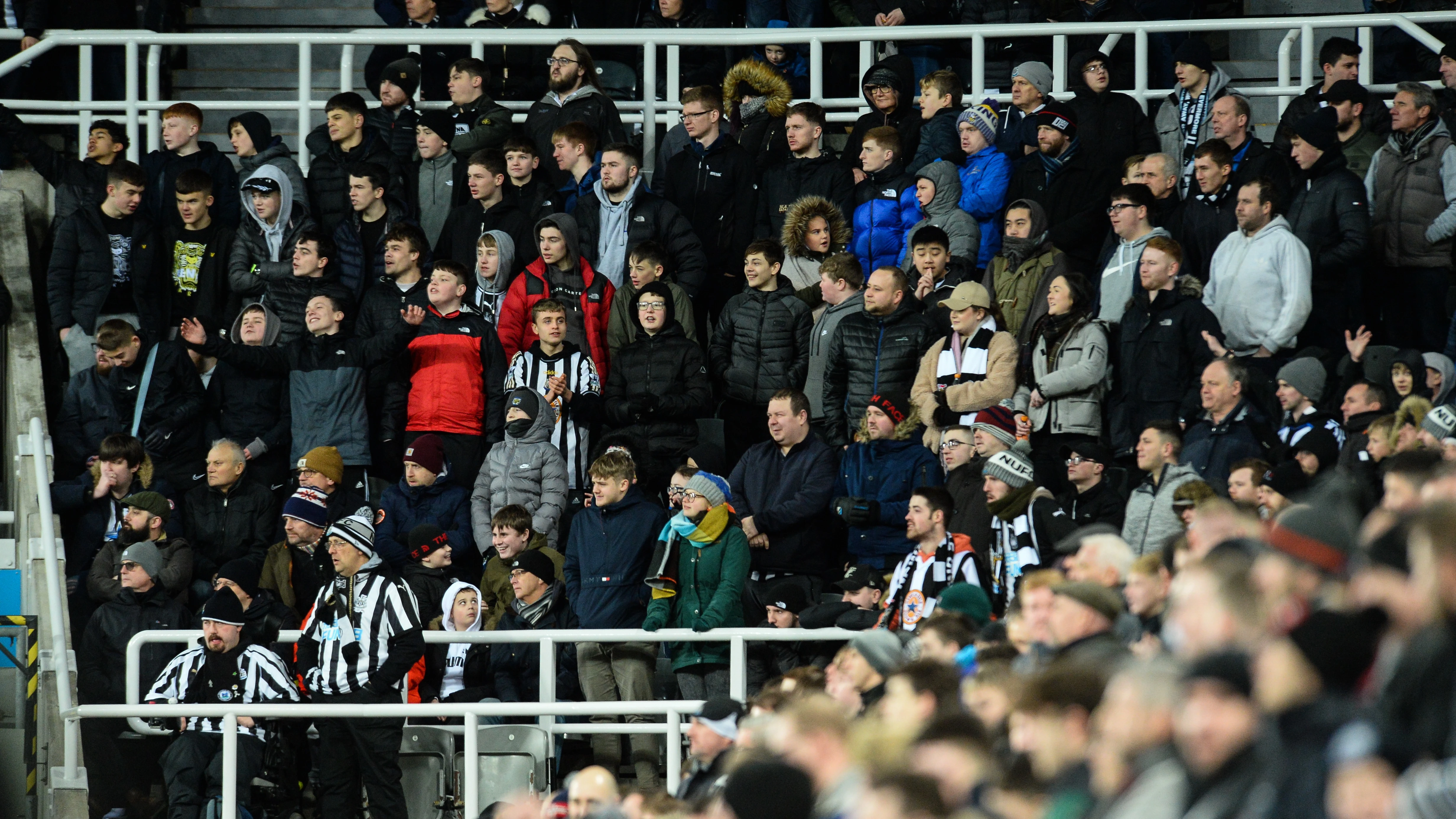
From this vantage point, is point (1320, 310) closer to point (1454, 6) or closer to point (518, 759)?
point (1454, 6)

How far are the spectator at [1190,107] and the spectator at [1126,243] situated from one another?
1.40 meters

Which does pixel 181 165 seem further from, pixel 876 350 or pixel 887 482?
pixel 887 482

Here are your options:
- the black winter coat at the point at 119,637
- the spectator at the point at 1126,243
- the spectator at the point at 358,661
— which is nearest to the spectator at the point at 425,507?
the black winter coat at the point at 119,637

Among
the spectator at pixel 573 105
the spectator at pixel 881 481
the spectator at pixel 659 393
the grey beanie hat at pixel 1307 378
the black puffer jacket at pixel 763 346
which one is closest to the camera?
the grey beanie hat at pixel 1307 378

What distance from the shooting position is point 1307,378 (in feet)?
33.8

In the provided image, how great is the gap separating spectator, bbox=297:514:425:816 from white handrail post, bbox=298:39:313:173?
437cm

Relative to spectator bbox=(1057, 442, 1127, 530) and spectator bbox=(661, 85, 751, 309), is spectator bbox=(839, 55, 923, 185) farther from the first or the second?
spectator bbox=(1057, 442, 1127, 530)

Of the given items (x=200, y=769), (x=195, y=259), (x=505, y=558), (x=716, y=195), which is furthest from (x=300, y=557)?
(x=716, y=195)

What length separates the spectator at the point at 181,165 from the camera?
13.1m

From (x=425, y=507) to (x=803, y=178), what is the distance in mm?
3302

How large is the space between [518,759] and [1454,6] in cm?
903

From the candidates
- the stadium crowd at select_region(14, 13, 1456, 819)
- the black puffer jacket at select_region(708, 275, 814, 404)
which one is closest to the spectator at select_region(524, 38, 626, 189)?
the stadium crowd at select_region(14, 13, 1456, 819)

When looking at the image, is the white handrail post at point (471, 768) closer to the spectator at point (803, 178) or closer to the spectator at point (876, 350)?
the spectator at point (876, 350)

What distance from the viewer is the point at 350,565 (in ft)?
32.9
